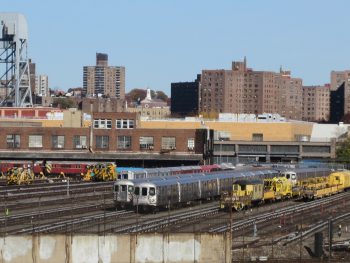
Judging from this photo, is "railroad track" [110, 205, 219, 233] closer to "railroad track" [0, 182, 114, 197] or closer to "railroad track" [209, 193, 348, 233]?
"railroad track" [209, 193, 348, 233]

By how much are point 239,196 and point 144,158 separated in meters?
55.0

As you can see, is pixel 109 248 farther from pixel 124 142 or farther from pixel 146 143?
pixel 124 142

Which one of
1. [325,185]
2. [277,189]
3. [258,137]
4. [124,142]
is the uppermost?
[258,137]

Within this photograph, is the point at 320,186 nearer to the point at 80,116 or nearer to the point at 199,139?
the point at 199,139

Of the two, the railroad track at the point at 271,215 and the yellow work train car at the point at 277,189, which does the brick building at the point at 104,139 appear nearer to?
the railroad track at the point at 271,215

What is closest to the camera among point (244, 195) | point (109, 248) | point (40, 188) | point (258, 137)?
point (109, 248)

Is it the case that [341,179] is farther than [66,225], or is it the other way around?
[341,179]

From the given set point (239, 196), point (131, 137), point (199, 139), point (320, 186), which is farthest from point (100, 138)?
point (239, 196)

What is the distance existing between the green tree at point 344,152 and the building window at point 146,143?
1650 inches

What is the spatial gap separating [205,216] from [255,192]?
12.7 m

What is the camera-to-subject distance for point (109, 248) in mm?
46500

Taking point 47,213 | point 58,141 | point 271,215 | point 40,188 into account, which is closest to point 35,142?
point 58,141

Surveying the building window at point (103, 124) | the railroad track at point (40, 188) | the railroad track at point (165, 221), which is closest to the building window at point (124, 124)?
the building window at point (103, 124)

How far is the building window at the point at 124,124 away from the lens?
135 meters
